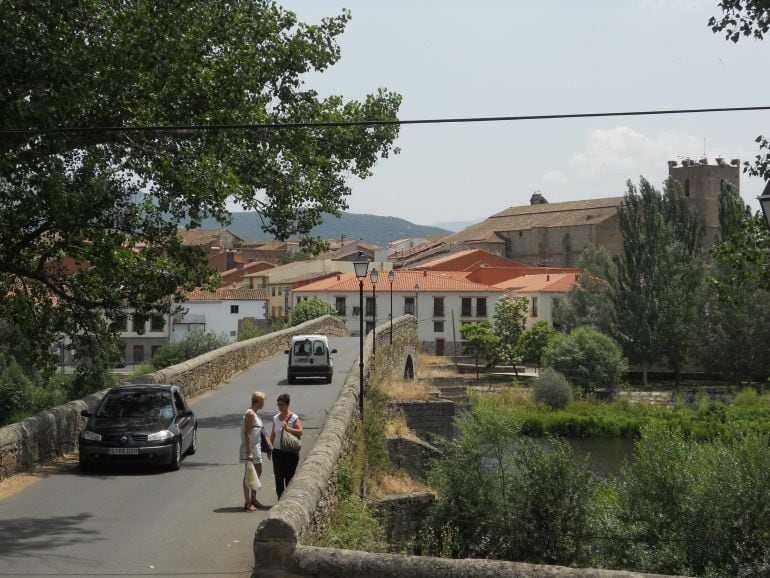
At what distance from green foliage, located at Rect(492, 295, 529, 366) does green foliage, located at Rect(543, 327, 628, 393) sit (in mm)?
10138

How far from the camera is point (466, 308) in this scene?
90.8 metres

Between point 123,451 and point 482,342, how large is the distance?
67.1 metres

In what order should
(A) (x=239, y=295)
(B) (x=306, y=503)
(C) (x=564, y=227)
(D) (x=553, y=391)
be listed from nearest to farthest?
(B) (x=306, y=503)
(D) (x=553, y=391)
(A) (x=239, y=295)
(C) (x=564, y=227)

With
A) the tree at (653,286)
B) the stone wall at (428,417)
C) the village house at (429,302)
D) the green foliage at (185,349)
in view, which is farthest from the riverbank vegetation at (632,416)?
the village house at (429,302)

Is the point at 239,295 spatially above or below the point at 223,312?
above

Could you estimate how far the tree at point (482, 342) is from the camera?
8106 centimetres

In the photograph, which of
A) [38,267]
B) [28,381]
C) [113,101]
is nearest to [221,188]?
[113,101]

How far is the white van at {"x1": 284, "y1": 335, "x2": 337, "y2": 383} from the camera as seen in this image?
31750mm

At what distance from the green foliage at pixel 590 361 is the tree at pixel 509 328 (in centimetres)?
1014

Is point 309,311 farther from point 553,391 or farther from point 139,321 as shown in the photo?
point 139,321

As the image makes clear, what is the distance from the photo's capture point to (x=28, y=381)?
63.6m

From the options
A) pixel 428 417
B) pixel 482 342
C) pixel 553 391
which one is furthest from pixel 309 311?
pixel 428 417

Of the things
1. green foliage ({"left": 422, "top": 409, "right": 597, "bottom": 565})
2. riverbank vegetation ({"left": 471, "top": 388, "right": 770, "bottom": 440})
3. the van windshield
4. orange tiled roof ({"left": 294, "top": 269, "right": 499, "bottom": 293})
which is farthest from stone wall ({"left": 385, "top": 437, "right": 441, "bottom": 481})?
orange tiled roof ({"left": 294, "top": 269, "right": 499, "bottom": 293})

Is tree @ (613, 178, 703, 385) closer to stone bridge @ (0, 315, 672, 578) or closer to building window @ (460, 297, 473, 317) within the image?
building window @ (460, 297, 473, 317)
